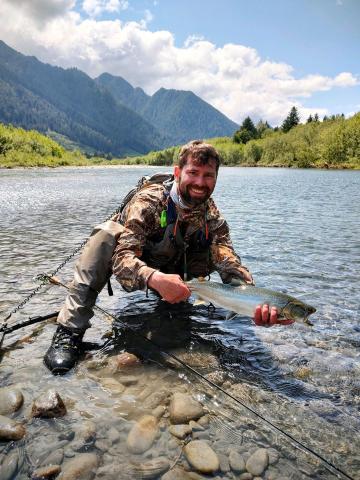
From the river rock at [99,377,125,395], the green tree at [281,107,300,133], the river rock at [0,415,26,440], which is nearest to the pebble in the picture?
the river rock at [99,377,125,395]

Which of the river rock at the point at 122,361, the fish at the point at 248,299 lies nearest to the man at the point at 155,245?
the fish at the point at 248,299

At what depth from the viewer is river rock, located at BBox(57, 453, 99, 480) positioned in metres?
3.25

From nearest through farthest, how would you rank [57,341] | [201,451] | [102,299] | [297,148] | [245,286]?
[201,451], [245,286], [57,341], [102,299], [297,148]

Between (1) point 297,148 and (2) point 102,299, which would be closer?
→ (2) point 102,299

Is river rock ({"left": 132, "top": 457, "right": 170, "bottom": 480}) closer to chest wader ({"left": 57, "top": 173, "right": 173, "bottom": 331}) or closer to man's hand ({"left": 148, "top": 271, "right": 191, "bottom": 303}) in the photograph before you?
man's hand ({"left": 148, "top": 271, "right": 191, "bottom": 303})

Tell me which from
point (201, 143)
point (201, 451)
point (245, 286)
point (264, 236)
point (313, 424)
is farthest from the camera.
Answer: point (264, 236)

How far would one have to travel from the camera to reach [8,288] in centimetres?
803

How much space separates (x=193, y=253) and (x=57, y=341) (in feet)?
8.03

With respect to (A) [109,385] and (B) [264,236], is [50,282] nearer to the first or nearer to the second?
(A) [109,385]

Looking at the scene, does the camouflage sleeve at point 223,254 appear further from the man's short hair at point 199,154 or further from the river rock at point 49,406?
the river rock at point 49,406

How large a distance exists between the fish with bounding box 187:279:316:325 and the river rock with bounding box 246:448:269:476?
4.41 ft

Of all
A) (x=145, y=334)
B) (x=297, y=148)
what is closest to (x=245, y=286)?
(x=145, y=334)

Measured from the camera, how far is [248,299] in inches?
175

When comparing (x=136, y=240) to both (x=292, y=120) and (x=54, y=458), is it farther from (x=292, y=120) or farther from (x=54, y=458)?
(x=292, y=120)
